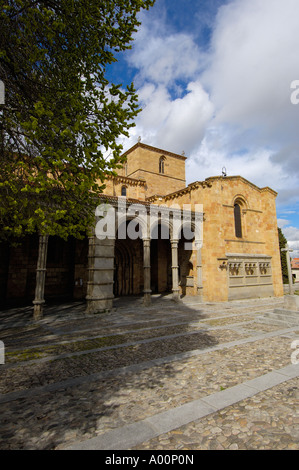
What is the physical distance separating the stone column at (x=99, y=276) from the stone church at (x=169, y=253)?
5 centimetres

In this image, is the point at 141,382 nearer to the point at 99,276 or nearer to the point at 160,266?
the point at 99,276

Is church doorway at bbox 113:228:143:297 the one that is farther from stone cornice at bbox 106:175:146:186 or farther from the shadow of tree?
the shadow of tree

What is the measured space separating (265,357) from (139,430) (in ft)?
12.7

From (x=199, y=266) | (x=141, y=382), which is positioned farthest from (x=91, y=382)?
(x=199, y=266)

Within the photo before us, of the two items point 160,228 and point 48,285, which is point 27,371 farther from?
point 160,228

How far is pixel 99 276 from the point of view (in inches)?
452

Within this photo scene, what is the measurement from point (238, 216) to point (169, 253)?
266 inches

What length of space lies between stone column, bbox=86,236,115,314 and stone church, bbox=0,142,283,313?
5cm

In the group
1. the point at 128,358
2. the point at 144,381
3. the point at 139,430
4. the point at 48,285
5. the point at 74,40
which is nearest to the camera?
the point at 139,430

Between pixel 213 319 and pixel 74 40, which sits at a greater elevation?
pixel 74 40

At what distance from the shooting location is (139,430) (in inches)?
112

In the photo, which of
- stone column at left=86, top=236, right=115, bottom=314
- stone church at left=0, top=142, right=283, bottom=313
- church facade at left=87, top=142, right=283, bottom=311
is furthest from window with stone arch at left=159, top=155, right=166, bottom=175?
stone column at left=86, top=236, right=115, bottom=314

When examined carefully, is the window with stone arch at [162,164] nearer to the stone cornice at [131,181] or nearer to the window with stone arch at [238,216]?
the stone cornice at [131,181]

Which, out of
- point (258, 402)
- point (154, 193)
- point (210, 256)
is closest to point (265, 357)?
point (258, 402)
